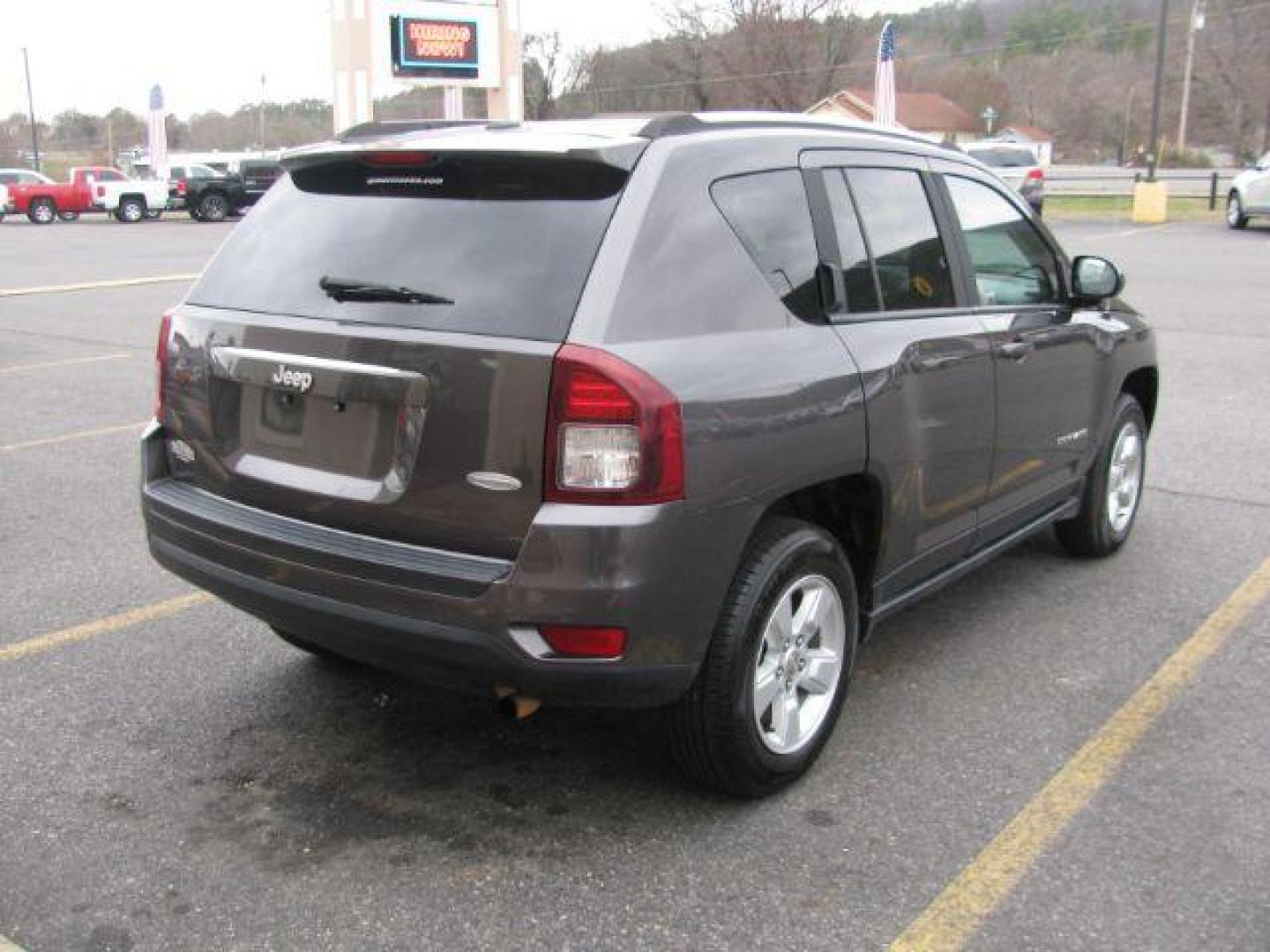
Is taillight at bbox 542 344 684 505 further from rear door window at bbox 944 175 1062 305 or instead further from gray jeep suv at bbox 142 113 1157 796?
rear door window at bbox 944 175 1062 305

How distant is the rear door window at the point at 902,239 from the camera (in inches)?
148

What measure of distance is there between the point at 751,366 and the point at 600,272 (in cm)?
46

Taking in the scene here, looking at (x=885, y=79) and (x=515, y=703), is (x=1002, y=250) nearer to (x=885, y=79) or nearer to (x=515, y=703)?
(x=515, y=703)

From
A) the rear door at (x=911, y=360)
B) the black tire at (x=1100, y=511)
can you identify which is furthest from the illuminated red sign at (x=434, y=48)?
the rear door at (x=911, y=360)

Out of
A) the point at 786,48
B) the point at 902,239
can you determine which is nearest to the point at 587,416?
the point at 902,239

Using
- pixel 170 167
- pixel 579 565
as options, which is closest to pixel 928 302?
pixel 579 565

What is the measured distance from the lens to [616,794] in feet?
11.1

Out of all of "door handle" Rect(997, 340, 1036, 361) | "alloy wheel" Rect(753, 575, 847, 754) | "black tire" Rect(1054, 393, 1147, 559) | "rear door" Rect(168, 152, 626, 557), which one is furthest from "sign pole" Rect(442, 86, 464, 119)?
"alloy wheel" Rect(753, 575, 847, 754)

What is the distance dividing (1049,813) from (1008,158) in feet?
86.1

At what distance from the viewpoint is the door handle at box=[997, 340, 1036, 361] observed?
4168 millimetres

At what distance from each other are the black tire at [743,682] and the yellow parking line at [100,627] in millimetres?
2382

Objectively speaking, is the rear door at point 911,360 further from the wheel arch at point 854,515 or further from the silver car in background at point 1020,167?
the silver car in background at point 1020,167

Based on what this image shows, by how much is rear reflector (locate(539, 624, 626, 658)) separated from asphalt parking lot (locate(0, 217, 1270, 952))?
58 cm

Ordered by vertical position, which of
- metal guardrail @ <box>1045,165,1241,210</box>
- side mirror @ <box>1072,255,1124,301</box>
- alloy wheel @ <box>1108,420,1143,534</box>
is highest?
side mirror @ <box>1072,255,1124,301</box>
